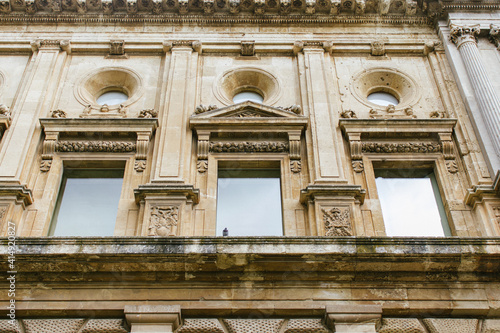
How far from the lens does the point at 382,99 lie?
51.3 feet

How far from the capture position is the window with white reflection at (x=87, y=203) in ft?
40.7

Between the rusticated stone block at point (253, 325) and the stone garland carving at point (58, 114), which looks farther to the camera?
the stone garland carving at point (58, 114)

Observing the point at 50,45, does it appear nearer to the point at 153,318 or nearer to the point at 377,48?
the point at 377,48

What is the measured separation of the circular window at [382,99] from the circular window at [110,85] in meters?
6.34

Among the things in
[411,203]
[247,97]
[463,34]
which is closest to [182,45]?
[247,97]

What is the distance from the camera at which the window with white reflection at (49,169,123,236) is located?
12391mm

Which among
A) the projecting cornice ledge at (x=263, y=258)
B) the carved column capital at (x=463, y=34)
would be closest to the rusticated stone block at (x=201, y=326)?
the projecting cornice ledge at (x=263, y=258)

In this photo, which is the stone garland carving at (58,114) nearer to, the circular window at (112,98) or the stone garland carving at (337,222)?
the circular window at (112,98)

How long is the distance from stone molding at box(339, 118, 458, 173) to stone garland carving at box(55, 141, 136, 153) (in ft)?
17.4

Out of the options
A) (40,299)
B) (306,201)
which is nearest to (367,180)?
(306,201)

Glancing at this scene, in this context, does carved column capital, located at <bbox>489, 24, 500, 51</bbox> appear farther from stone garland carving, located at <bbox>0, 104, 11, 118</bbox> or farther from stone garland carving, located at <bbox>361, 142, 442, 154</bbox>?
stone garland carving, located at <bbox>0, 104, 11, 118</bbox>

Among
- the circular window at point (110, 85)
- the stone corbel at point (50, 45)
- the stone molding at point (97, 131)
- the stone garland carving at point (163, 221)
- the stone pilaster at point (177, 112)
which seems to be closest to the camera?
the stone garland carving at point (163, 221)

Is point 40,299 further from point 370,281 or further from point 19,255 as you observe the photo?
point 370,281

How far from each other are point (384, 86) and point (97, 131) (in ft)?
25.9
